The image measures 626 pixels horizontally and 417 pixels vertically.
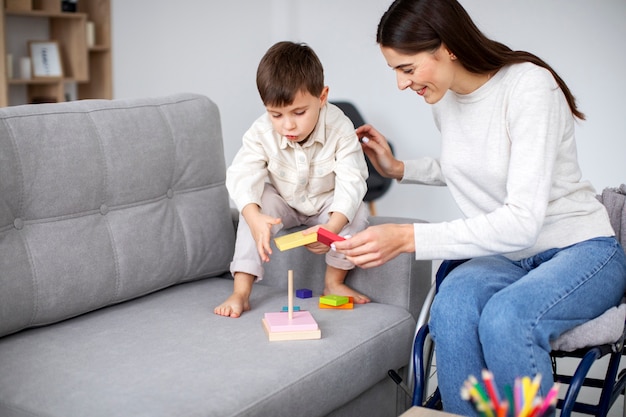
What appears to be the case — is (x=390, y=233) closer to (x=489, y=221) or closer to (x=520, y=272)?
(x=489, y=221)

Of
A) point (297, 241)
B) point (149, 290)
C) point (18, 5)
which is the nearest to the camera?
point (297, 241)

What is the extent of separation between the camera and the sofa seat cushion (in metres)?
1.48

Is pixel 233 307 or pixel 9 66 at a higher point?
pixel 9 66

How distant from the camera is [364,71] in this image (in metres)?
4.94

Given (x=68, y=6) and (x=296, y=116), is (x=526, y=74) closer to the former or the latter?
(x=296, y=116)

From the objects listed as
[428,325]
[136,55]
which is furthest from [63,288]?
[136,55]

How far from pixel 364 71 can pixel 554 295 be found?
3.52m

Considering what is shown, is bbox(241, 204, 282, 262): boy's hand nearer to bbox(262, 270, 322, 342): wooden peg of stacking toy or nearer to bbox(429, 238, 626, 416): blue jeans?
bbox(262, 270, 322, 342): wooden peg of stacking toy

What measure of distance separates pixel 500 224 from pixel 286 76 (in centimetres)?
71

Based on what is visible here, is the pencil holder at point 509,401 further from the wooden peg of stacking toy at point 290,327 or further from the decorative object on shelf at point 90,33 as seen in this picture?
the decorative object on shelf at point 90,33

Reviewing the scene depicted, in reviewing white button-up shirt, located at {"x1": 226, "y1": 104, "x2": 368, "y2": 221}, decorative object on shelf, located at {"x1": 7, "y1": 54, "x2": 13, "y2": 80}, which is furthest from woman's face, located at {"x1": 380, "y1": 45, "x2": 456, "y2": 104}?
decorative object on shelf, located at {"x1": 7, "y1": 54, "x2": 13, "y2": 80}

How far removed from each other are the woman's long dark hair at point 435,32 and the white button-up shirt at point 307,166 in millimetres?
472

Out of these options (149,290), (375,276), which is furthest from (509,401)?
(149,290)

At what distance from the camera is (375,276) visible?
2.18m
